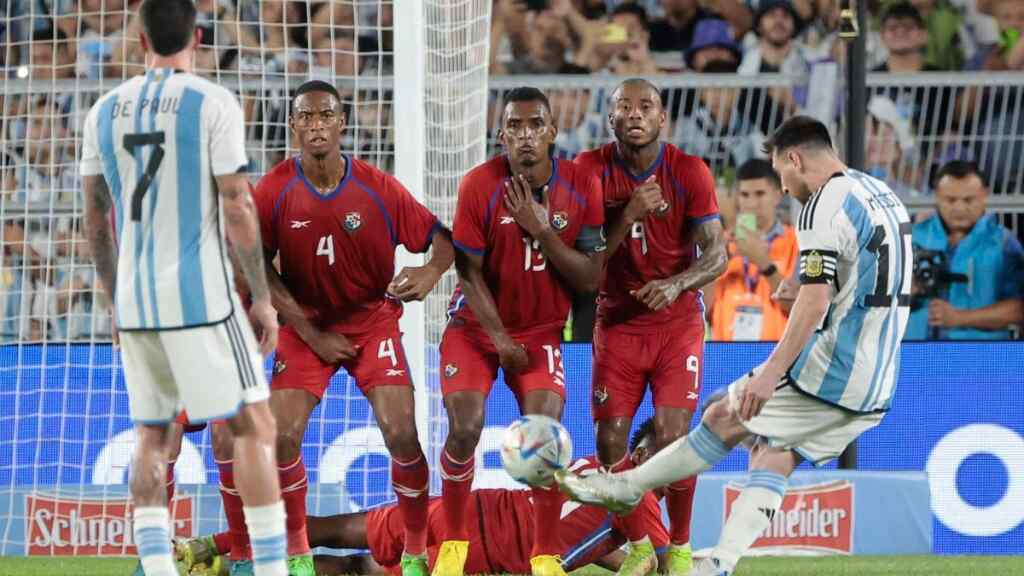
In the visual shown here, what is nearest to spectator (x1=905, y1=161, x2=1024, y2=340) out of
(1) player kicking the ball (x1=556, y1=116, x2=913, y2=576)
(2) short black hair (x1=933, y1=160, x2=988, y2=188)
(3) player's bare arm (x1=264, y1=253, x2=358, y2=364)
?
(2) short black hair (x1=933, y1=160, x2=988, y2=188)

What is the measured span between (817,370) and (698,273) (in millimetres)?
1241

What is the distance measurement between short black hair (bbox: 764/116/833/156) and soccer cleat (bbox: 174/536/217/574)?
333cm

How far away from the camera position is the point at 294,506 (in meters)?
7.27

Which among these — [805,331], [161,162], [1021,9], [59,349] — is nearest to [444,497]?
[805,331]

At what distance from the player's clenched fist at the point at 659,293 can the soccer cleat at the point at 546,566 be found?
1266mm

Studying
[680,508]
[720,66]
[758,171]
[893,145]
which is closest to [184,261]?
[680,508]

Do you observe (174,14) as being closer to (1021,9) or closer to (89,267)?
(89,267)

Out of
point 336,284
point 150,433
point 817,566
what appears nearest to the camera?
point 150,433

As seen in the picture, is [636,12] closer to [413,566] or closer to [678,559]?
[678,559]

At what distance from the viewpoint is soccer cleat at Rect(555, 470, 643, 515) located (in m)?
6.68

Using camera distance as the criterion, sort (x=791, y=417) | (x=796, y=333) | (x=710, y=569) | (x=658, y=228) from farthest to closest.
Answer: (x=658, y=228) → (x=791, y=417) → (x=710, y=569) → (x=796, y=333)

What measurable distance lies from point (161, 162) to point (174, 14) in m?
0.55

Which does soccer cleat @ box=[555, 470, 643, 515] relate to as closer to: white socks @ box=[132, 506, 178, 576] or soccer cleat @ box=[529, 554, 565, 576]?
soccer cleat @ box=[529, 554, 565, 576]

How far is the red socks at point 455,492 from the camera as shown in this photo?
7.36 meters
